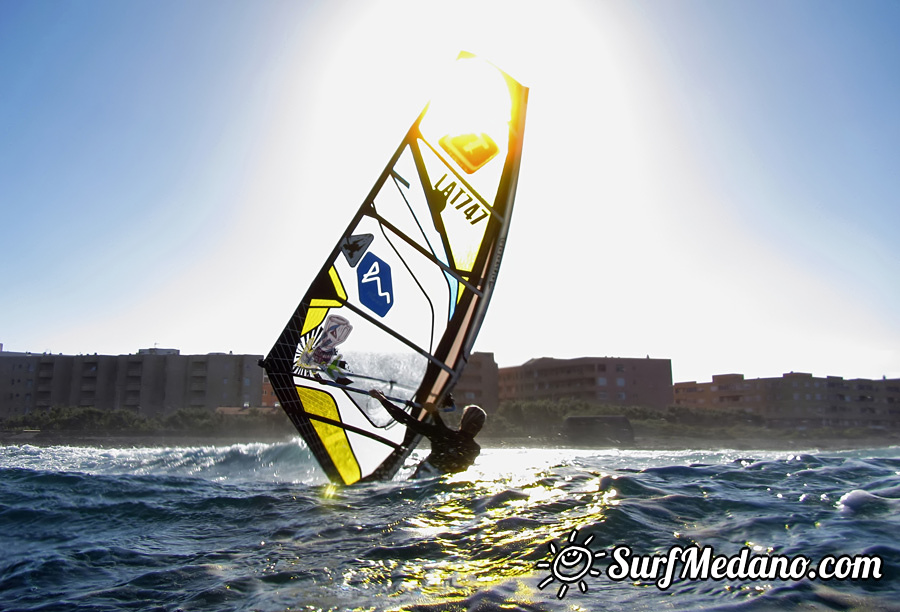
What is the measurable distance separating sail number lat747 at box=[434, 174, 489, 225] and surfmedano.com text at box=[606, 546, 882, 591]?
3.72 meters

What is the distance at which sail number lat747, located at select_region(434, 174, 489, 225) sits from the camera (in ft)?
20.1

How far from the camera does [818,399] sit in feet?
185

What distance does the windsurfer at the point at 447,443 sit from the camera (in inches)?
245

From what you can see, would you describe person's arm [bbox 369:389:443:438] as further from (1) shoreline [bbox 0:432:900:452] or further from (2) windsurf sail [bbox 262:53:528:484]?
(1) shoreline [bbox 0:432:900:452]

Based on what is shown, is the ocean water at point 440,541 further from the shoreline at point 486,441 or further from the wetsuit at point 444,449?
the shoreline at point 486,441

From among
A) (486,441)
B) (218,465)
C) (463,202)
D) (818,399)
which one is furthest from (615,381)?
(463,202)

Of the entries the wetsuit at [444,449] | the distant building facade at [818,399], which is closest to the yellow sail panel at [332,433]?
the wetsuit at [444,449]

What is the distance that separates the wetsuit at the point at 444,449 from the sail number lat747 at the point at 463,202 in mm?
2085

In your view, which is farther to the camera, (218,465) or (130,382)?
(130,382)

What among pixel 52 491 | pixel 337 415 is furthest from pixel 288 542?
pixel 52 491

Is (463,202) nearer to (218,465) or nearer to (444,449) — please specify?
(444,449)

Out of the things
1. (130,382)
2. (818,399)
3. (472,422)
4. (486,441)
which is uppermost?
(472,422)

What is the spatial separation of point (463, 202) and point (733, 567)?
4.15 metres

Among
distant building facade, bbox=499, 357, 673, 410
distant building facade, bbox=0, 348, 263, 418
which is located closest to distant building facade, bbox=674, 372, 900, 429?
distant building facade, bbox=499, 357, 673, 410
